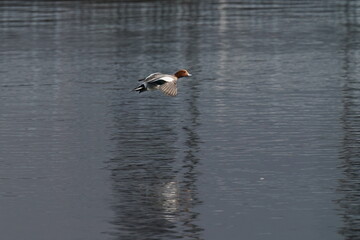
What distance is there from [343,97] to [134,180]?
10.5m

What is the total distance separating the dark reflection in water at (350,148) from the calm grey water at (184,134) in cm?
4

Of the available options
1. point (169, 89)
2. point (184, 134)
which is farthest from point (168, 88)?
point (184, 134)

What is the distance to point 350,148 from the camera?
73.8 feet

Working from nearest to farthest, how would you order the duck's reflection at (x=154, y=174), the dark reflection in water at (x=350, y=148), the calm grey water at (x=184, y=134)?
the duck's reflection at (x=154, y=174) → the dark reflection in water at (x=350, y=148) → the calm grey water at (x=184, y=134)

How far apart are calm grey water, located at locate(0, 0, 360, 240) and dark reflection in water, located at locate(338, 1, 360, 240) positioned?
1.4 inches

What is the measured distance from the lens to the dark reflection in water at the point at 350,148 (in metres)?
16.9

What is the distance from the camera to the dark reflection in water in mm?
16886

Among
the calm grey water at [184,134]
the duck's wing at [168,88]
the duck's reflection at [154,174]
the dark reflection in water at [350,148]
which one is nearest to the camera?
the duck's reflection at [154,174]

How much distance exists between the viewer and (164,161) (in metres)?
21.5

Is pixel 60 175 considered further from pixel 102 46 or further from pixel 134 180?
pixel 102 46

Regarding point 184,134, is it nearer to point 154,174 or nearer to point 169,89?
point 169,89

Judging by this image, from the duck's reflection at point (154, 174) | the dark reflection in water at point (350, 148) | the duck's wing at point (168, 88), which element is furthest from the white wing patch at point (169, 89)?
the dark reflection in water at point (350, 148)

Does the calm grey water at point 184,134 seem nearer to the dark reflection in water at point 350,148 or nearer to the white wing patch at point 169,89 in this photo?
Answer: the dark reflection in water at point 350,148

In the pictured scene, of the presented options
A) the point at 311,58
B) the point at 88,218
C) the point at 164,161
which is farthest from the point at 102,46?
the point at 88,218
